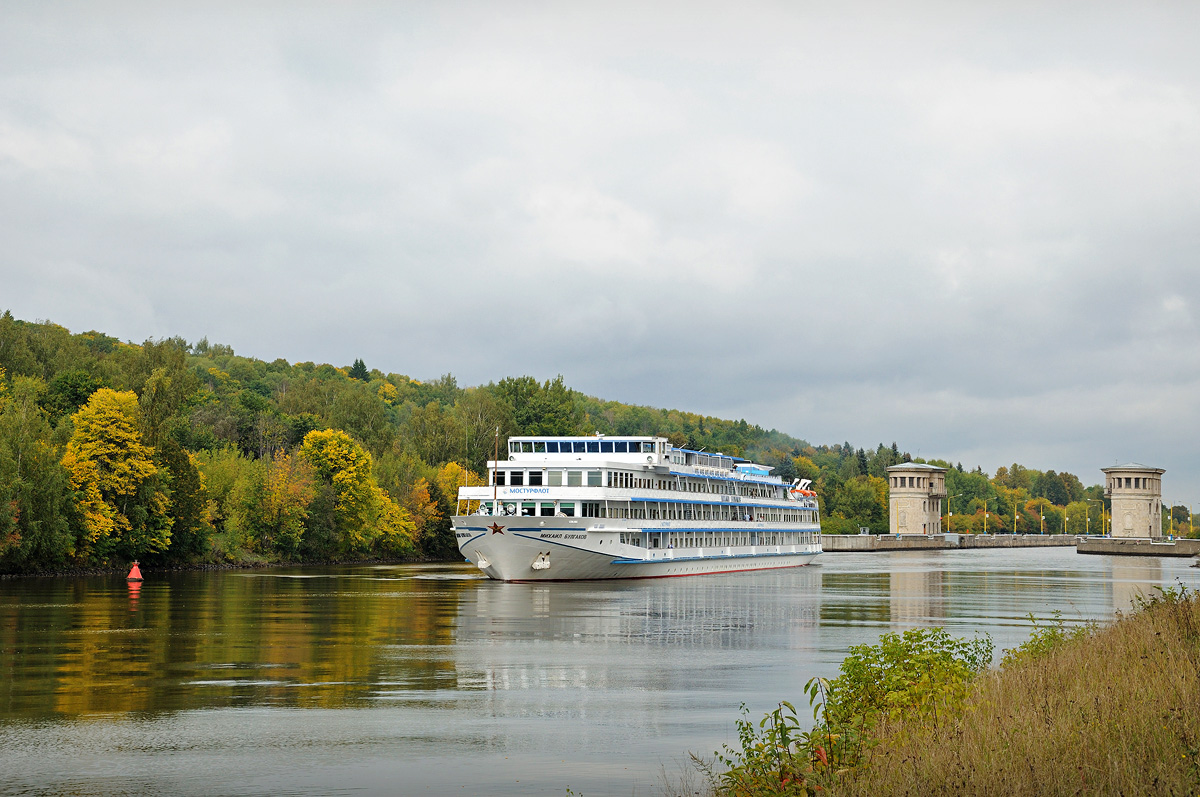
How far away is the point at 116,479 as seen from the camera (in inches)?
3344

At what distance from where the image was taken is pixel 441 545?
13638 cm

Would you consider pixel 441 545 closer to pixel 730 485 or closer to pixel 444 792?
pixel 730 485

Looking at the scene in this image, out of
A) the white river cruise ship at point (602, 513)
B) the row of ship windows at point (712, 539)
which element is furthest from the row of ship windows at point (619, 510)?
the row of ship windows at point (712, 539)

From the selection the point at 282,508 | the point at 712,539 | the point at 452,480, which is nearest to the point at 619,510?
the point at 712,539

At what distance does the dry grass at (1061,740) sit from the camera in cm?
1176

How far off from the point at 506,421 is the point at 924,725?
141948mm

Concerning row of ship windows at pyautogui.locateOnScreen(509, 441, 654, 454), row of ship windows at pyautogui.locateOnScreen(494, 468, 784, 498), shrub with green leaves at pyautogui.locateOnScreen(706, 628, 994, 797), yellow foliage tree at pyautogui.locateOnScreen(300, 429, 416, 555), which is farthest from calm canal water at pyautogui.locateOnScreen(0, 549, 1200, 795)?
yellow foliage tree at pyautogui.locateOnScreen(300, 429, 416, 555)

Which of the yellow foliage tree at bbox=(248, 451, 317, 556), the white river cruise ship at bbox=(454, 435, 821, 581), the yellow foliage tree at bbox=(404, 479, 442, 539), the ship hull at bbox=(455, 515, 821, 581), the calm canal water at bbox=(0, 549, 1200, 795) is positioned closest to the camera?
the calm canal water at bbox=(0, 549, 1200, 795)

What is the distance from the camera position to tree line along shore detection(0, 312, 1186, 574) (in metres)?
79.4

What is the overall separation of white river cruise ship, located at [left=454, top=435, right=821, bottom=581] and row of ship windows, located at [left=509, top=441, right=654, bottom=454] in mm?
70

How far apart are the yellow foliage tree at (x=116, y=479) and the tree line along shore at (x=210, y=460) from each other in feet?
0.35

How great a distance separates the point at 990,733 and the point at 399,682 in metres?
15.2

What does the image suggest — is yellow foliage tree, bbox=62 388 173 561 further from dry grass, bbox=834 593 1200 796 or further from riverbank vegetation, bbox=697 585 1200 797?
dry grass, bbox=834 593 1200 796

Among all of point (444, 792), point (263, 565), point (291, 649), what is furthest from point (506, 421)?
point (444, 792)
